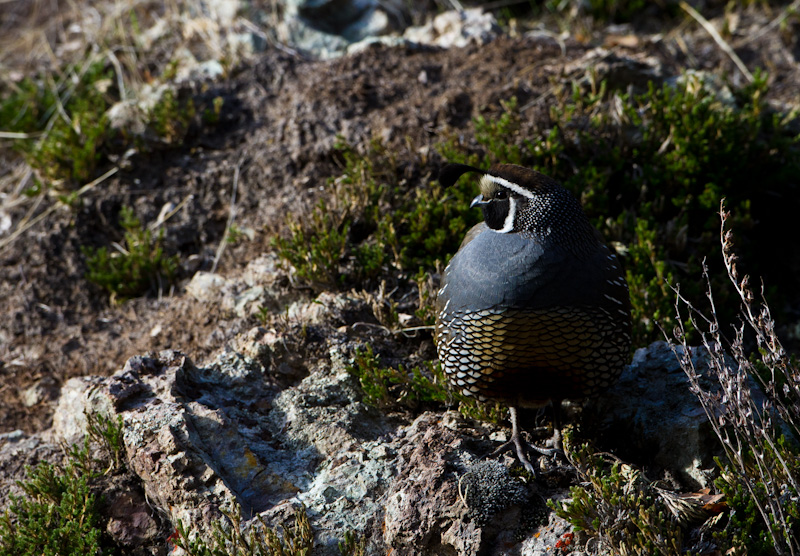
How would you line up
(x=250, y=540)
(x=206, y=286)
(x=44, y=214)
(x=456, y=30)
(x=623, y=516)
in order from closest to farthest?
1. (x=623, y=516)
2. (x=250, y=540)
3. (x=206, y=286)
4. (x=44, y=214)
5. (x=456, y=30)

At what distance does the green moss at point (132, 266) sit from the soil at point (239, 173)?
4.7 inches

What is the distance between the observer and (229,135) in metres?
6.41

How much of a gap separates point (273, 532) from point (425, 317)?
5.94ft

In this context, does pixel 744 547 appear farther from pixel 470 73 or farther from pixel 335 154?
pixel 470 73

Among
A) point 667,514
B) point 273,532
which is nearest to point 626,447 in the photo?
point 667,514

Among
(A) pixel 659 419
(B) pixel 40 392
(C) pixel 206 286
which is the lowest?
(B) pixel 40 392

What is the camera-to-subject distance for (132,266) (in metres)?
5.51

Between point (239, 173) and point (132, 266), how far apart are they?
1179 mm

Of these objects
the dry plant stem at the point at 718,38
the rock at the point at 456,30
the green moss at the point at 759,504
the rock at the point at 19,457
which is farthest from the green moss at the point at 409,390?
the dry plant stem at the point at 718,38

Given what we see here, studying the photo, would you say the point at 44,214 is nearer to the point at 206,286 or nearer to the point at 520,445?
the point at 206,286

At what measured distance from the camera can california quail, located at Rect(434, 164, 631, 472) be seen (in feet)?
11.4

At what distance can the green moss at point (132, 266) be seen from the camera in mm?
5504

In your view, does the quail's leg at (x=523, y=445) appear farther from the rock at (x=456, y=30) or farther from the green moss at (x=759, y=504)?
the rock at (x=456, y=30)

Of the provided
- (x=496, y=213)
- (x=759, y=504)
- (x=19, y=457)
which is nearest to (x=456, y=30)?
(x=496, y=213)
